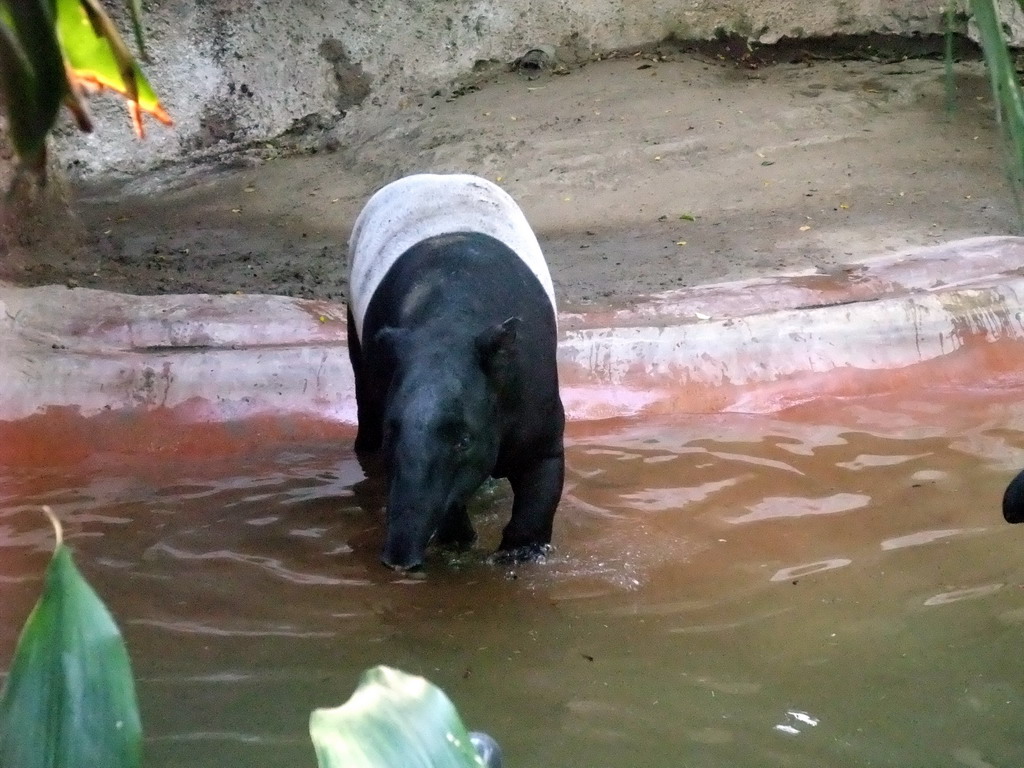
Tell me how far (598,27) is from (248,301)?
5689mm

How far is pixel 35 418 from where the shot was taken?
497 centimetres

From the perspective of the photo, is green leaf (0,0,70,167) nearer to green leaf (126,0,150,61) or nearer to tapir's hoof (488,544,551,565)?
green leaf (126,0,150,61)

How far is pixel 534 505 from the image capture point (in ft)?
13.4

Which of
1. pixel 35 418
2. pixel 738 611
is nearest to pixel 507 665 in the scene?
pixel 738 611

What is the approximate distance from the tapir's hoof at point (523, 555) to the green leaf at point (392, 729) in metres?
3.20

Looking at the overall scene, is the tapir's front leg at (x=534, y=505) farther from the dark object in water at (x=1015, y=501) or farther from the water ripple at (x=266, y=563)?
the dark object in water at (x=1015, y=501)

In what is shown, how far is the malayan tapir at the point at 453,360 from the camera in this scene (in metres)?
3.49

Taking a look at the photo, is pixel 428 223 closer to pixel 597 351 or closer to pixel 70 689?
pixel 597 351

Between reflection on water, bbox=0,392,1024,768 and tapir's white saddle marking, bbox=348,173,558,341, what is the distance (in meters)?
0.87

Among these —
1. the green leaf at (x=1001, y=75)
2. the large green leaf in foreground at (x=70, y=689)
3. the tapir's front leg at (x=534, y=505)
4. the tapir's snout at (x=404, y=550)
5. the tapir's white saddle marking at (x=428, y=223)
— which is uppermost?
the green leaf at (x=1001, y=75)

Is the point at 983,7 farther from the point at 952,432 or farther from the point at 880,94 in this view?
the point at 880,94

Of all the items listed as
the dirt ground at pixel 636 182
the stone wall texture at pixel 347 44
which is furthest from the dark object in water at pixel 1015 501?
the stone wall texture at pixel 347 44

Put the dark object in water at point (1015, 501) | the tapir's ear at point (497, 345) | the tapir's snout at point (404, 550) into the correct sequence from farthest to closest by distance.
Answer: the tapir's ear at point (497, 345) < the tapir's snout at point (404, 550) < the dark object in water at point (1015, 501)

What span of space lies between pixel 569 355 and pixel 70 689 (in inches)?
179
